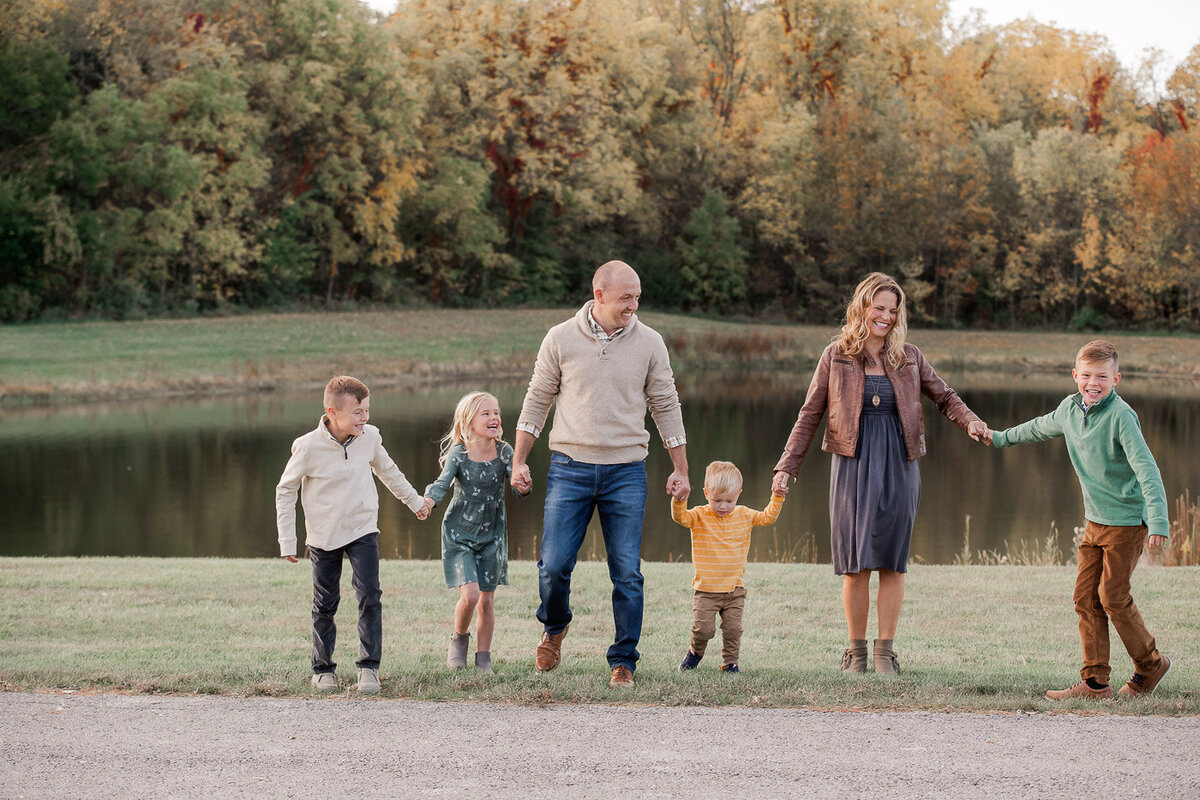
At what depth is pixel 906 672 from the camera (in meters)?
6.27

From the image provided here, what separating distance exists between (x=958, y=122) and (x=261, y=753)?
54.7 metres

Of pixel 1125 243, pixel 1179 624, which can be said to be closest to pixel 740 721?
pixel 1179 624

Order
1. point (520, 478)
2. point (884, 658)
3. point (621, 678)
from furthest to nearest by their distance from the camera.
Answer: point (884, 658) → point (520, 478) → point (621, 678)

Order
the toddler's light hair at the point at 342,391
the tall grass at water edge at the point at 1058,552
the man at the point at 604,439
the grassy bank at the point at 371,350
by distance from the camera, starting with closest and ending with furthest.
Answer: the toddler's light hair at the point at 342,391 → the man at the point at 604,439 → the tall grass at water edge at the point at 1058,552 → the grassy bank at the point at 371,350

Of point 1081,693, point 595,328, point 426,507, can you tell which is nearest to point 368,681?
point 426,507

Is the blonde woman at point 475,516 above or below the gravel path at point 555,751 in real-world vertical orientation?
above

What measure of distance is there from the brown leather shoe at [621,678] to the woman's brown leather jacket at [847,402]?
52.0 inches

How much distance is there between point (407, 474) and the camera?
19.6 meters

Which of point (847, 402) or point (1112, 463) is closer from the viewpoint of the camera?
point (1112, 463)

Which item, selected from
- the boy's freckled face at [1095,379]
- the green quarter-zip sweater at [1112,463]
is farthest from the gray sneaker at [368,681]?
the boy's freckled face at [1095,379]

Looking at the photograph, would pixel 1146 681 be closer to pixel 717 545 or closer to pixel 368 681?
pixel 717 545

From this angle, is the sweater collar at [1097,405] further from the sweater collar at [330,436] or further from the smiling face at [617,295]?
the sweater collar at [330,436]

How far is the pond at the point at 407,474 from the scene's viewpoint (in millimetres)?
14758

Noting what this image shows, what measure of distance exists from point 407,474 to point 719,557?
540 inches
